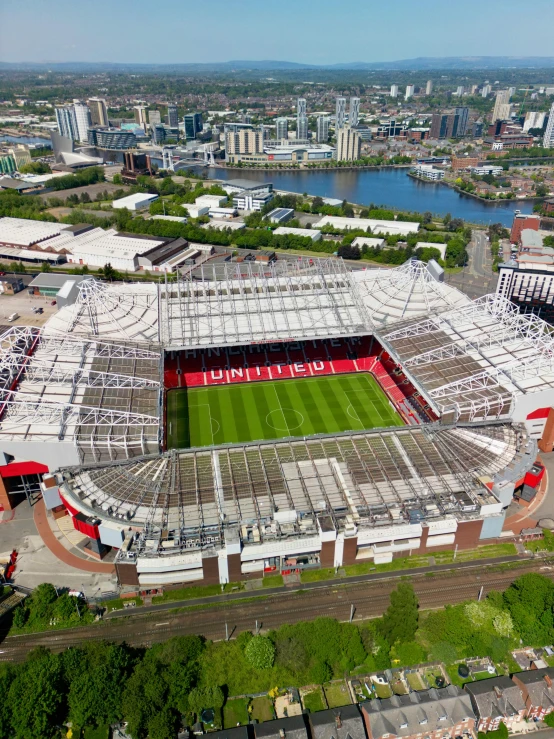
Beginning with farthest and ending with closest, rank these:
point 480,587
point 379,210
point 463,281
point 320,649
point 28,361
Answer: point 379,210 → point 463,281 → point 28,361 → point 480,587 → point 320,649

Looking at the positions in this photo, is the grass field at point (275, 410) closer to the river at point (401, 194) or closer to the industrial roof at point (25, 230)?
the industrial roof at point (25, 230)

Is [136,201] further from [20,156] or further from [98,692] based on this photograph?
[98,692]

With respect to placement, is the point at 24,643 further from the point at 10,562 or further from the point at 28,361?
the point at 28,361

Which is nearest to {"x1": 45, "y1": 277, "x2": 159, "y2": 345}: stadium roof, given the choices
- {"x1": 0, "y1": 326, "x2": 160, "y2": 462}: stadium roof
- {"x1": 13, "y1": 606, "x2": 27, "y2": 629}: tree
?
{"x1": 0, "y1": 326, "x2": 160, "y2": 462}: stadium roof

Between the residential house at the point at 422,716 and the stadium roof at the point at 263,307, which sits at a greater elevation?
the stadium roof at the point at 263,307

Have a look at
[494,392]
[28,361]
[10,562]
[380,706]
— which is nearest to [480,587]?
[380,706]

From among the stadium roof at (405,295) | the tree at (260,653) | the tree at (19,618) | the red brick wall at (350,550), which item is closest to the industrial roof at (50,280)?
the stadium roof at (405,295)
